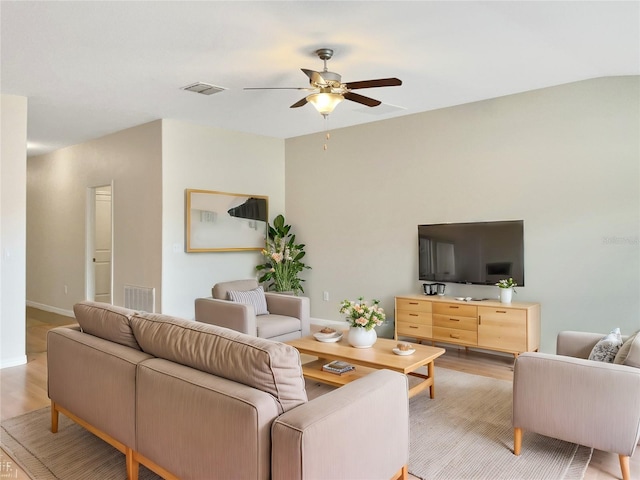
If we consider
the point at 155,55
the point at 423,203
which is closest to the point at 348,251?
the point at 423,203

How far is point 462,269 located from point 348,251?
1.74 metres

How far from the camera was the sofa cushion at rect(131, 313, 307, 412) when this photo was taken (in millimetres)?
1799

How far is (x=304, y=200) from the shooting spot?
6.83m

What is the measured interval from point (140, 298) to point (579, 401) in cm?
513

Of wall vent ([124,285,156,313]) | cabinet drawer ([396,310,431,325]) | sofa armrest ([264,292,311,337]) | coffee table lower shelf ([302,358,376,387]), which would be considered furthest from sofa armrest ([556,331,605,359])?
wall vent ([124,285,156,313])

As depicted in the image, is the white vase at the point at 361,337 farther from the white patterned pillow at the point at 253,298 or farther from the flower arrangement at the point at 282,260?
the flower arrangement at the point at 282,260

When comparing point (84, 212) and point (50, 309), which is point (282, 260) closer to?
point (84, 212)

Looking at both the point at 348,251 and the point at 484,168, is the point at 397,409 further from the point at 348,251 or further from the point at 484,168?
the point at 348,251

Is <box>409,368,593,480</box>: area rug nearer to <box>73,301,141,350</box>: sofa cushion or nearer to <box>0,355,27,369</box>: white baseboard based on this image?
<box>73,301,141,350</box>: sofa cushion

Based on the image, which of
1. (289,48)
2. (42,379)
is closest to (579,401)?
(289,48)

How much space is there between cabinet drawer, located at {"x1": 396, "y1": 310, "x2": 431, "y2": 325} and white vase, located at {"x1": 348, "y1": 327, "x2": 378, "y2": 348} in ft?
5.12

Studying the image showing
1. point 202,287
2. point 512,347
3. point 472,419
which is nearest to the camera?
point 472,419

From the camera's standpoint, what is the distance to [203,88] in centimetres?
442

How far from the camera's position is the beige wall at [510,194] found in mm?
4215
